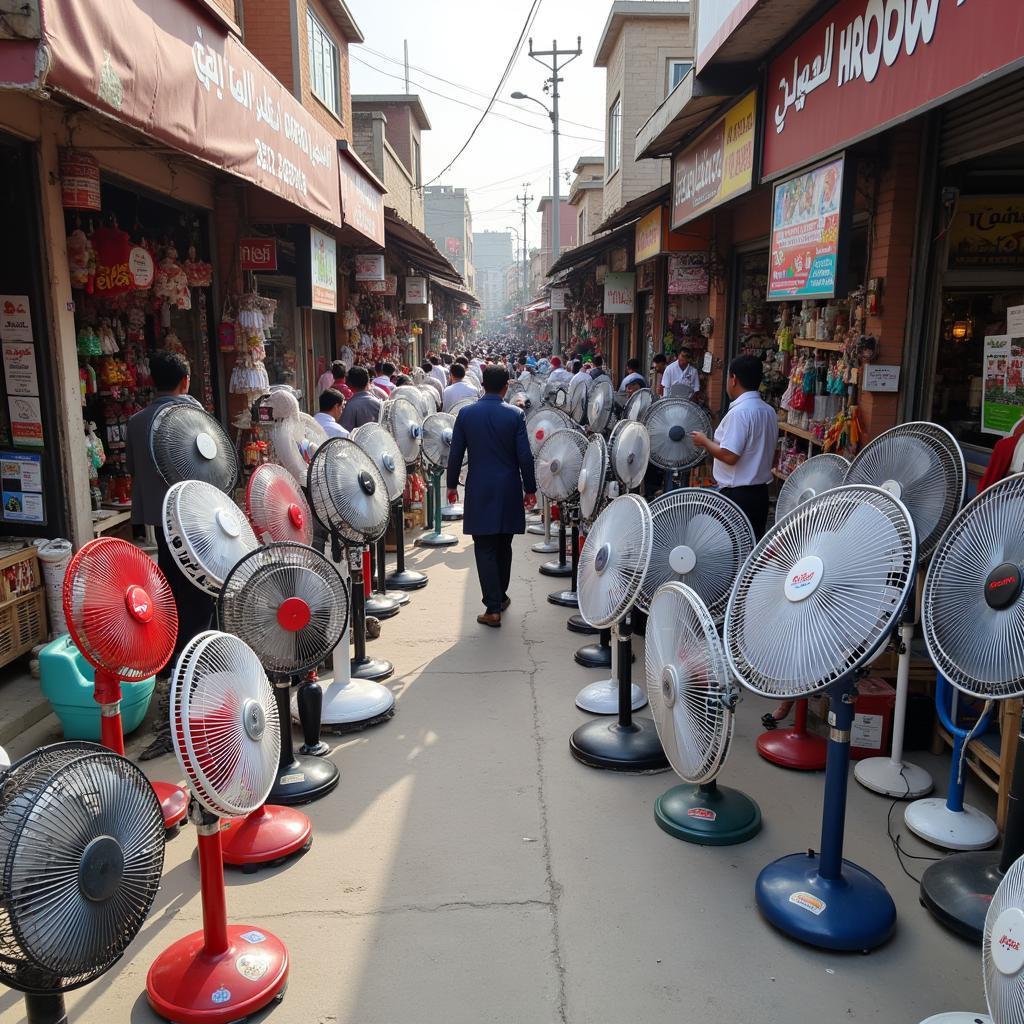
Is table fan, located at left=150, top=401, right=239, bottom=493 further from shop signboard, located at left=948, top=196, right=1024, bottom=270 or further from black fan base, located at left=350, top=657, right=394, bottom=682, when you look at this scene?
shop signboard, located at left=948, top=196, right=1024, bottom=270

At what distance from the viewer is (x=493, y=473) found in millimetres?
6688

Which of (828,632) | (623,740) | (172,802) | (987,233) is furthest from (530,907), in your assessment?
(987,233)

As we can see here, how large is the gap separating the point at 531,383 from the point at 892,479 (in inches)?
454

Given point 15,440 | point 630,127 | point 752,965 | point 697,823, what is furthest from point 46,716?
point 630,127

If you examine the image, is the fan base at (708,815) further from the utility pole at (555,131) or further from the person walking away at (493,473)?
the utility pole at (555,131)

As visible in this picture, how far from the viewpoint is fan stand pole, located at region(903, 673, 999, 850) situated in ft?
12.1

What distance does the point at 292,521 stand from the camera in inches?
188

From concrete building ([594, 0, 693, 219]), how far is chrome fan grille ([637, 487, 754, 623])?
1639 cm

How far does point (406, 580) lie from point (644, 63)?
639 inches

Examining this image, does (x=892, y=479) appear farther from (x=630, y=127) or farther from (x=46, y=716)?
(x=630, y=127)

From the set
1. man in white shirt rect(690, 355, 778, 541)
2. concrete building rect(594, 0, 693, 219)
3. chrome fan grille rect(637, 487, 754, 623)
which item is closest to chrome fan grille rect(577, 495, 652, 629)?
chrome fan grille rect(637, 487, 754, 623)

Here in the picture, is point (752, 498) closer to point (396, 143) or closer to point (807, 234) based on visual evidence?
point (807, 234)

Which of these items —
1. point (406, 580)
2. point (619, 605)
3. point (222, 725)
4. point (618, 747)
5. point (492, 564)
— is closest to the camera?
point (222, 725)

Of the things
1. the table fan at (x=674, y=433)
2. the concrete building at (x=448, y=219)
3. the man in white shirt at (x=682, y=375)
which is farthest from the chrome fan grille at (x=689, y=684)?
the concrete building at (x=448, y=219)
